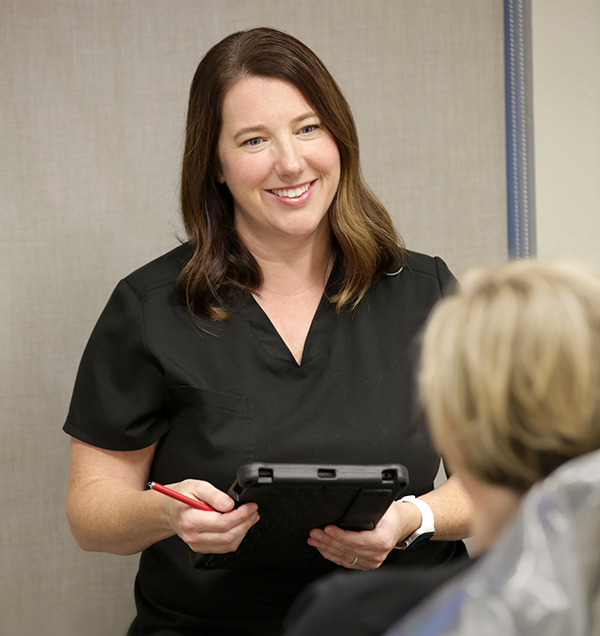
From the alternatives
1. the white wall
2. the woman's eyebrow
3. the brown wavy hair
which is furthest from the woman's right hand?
the white wall

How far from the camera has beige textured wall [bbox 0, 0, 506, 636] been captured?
200 cm

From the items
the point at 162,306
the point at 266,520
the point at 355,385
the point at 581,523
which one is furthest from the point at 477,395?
the point at 162,306

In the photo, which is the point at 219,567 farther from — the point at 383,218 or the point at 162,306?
the point at 383,218

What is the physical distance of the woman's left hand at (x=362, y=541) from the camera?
133 centimetres

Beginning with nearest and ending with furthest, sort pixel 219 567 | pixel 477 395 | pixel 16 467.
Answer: pixel 477 395 → pixel 219 567 → pixel 16 467

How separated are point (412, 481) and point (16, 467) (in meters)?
1.02

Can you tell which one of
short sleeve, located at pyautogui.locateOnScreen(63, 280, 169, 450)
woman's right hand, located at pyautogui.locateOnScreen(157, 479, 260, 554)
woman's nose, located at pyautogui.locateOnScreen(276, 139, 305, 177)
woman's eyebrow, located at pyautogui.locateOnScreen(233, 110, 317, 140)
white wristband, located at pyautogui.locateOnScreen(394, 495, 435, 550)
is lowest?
white wristband, located at pyautogui.locateOnScreen(394, 495, 435, 550)

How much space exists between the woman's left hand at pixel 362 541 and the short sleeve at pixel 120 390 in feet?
1.32

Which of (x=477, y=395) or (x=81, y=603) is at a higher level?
(x=477, y=395)

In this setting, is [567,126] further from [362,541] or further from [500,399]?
[500,399]

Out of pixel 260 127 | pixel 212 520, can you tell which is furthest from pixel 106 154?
pixel 212 520

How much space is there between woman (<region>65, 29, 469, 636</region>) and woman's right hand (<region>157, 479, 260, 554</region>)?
114 mm

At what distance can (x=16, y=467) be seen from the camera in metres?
2.05

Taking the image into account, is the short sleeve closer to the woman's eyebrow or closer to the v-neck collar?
the v-neck collar
